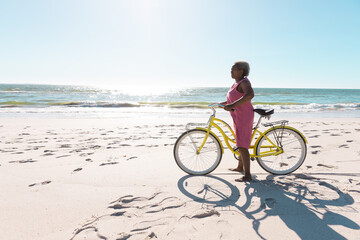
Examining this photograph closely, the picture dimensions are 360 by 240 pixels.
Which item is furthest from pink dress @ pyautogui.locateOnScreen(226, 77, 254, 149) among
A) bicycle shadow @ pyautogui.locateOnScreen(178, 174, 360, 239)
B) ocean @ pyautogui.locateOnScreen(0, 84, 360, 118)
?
ocean @ pyautogui.locateOnScreen(0, 84, 360, 118)

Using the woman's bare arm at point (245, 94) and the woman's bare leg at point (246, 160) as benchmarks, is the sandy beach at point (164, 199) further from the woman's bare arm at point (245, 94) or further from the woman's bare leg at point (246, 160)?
the woman's bare arm at point (245, 94)

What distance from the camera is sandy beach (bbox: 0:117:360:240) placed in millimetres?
2170

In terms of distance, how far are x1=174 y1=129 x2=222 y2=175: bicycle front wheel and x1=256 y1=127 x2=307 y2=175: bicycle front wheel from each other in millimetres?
708

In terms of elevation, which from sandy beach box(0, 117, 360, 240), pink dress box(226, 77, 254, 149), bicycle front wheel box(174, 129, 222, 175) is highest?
pink dress box(226, 77, 254, 149)

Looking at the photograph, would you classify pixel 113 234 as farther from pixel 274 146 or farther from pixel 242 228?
pixel 274 146

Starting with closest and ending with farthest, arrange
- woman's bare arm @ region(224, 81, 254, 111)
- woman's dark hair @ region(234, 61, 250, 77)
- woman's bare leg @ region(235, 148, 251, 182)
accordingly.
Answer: woman's bare arm @ region(224, 81, 254, 111)
woman's dark hair @ region(234, 61, 250, 77)
woman's bare leg @ region(235, 148, 251, 182)

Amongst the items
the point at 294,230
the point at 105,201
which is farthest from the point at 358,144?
the point at 105,201

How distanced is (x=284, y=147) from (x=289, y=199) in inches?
52.3

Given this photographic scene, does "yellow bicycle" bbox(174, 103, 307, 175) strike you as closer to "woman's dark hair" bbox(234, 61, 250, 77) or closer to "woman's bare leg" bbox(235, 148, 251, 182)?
"woman's bare leg" bbox(235, 148, 251, 182)

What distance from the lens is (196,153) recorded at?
3627 millimetres

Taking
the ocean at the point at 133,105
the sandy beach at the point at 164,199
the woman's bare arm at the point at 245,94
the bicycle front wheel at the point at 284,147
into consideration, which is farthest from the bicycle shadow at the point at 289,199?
the ocean at the point at 133,105

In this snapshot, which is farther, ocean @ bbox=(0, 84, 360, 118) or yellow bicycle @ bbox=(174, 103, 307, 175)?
ocean @ bbox=(0, 84, 360, 118)

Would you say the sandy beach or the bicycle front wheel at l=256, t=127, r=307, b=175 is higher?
the bicycle front wheel at l=256, t=127, r=307, b=175

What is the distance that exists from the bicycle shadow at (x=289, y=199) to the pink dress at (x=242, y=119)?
0.65m
